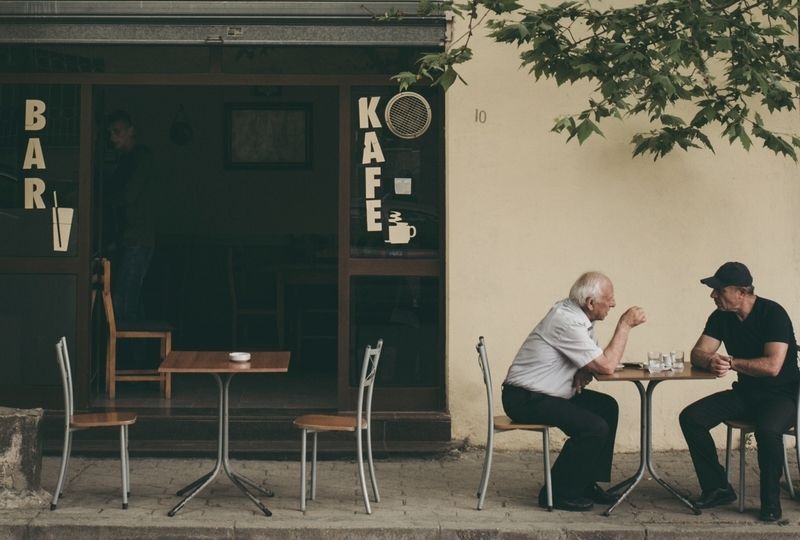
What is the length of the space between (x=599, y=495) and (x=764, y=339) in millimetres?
1392

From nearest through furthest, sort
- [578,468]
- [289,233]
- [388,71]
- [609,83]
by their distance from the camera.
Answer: [609,83] < [578,468] < [388,71] < [289,233]

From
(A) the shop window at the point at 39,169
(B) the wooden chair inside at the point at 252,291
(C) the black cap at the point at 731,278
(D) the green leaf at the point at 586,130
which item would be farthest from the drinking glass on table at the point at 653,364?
(B) the wooden chair inside at the point at 252,291

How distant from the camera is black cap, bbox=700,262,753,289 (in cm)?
764

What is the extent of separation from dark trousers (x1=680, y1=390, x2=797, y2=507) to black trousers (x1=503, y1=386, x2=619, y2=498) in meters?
0.54

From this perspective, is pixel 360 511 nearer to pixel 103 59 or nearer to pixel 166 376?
pixel 166 376

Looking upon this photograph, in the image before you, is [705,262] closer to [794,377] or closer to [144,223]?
[794,377]

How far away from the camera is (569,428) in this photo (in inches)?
302

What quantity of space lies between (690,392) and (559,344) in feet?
7.32

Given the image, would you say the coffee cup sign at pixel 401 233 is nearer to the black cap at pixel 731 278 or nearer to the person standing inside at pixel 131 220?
the person standing inside at pixel 131 220

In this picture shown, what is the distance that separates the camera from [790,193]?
9500 millimetres

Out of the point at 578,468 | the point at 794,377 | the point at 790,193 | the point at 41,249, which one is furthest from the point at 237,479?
the point at 790,193

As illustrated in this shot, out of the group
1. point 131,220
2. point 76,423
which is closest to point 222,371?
point 76,423

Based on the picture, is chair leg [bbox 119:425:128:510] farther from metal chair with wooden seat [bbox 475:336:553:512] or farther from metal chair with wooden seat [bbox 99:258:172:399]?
metal chair with wooden seat [bbox 99:258:172:399]

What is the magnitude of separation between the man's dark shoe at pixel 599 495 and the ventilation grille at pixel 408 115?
118 inches
